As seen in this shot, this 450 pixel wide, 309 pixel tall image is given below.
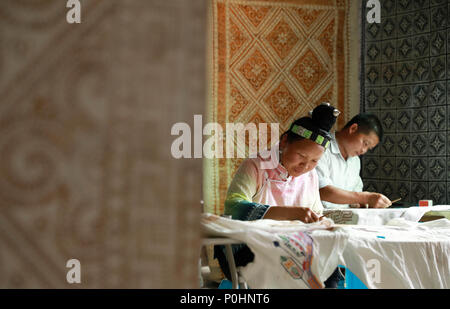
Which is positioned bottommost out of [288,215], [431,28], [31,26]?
[288,215]

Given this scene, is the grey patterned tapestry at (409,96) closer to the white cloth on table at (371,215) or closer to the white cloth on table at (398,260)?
the white cloth on table at (371,215)

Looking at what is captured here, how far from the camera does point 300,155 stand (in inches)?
99.4

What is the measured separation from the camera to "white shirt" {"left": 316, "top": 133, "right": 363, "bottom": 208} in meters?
3.61

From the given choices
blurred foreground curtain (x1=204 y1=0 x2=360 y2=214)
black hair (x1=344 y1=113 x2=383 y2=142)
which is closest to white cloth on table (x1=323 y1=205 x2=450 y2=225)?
black hair (x1=344 y1=113 x2=383 y2=142)

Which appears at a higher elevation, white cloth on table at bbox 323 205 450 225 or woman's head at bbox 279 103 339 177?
woman's head at bbox 279 103 339 177

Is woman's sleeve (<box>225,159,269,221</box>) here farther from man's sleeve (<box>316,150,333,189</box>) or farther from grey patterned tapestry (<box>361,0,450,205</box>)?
grey patterned tapestry (<box>361,0,450,205</box>)

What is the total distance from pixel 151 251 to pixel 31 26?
29 cm

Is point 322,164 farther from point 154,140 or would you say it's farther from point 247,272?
point 154,140

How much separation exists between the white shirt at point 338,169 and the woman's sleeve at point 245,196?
1089 mm

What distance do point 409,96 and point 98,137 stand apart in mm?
4499

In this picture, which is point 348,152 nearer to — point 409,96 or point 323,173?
point 323,173

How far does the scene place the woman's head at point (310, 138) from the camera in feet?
8.13

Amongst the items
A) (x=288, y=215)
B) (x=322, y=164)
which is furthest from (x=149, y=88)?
(x=322, y=164)

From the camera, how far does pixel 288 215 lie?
86.4 inches
